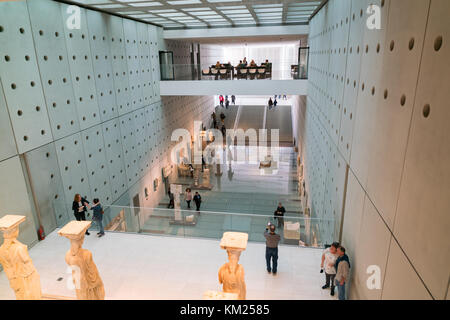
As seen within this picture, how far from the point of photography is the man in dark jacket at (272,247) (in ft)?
23.4

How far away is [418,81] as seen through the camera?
154 inches

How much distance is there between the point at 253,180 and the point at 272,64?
7379mm

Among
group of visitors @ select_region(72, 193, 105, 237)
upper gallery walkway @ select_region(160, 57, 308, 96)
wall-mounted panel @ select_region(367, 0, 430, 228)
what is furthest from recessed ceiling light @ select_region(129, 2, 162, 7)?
wall-mounted panel @ select_region(367, 0, 430, 228)

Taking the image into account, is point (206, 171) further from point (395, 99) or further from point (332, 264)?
point (395, 99)

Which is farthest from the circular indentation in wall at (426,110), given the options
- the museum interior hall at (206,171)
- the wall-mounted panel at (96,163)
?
the wall-mounted panel at (96,163)

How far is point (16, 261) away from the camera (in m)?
5.65

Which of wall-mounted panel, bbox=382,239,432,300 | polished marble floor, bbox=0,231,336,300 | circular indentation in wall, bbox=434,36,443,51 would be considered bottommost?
polished marble floor, bbox=0,231,336,300

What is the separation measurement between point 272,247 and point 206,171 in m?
12.7

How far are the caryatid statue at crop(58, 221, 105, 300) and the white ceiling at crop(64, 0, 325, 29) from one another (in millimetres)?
9074

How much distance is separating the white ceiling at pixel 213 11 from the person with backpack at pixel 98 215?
7263 mm

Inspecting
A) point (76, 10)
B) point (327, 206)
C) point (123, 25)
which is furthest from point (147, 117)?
point (327, 206)

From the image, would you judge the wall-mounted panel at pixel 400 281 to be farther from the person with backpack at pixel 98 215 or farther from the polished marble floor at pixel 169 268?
the person with backpack at pixel 98 215

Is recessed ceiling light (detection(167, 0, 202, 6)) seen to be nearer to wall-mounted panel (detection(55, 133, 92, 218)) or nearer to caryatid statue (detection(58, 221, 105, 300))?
wall-mounted panel (detection(55, 133, 92, 218))

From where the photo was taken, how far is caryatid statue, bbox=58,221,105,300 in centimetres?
533
